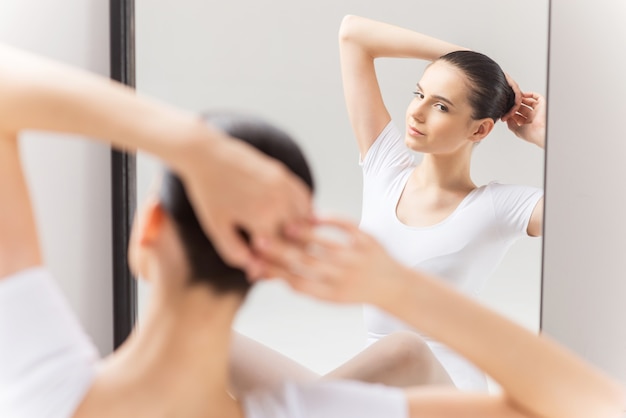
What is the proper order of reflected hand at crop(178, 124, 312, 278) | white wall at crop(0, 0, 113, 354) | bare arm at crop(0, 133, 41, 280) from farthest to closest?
white wall at crop(0, 0, 113, 354) → bare arm at crop(0, 133, 41, 280) → reflected hand at crop(178, 124, 312, 278)

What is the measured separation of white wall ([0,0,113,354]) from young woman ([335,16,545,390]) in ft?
1.92

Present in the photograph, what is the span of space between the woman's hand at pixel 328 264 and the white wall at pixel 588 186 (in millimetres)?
528

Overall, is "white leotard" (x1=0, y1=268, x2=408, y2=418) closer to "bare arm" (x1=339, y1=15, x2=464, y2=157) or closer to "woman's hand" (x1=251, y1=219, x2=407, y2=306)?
"woman's hand" (x1=251, y1=219, x2=407, y2=306)

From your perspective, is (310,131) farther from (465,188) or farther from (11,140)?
(11,140)

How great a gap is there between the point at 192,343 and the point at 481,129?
0.51m

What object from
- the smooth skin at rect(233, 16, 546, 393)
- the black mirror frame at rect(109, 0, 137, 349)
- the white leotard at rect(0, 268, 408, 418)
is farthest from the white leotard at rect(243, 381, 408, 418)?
the black mirror frame at rect(109, 0, 137, 349)

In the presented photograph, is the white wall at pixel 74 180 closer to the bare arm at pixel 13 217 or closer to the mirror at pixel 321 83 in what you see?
the mirror at pixel 321 83

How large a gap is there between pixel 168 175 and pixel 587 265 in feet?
2.10

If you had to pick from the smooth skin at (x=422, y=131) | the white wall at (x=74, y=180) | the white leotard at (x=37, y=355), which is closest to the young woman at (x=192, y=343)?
the white leotard at (x=37, y=355)

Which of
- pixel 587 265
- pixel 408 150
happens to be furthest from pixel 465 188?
pixel 587 265

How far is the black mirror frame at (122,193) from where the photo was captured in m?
1.39

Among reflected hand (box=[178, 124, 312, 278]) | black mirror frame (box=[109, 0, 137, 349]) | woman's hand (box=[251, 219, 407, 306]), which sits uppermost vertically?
reflected hand (box=[178, 124, 312, 278])

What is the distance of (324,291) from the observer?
0.56 metres

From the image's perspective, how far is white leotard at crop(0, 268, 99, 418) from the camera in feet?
2.07
